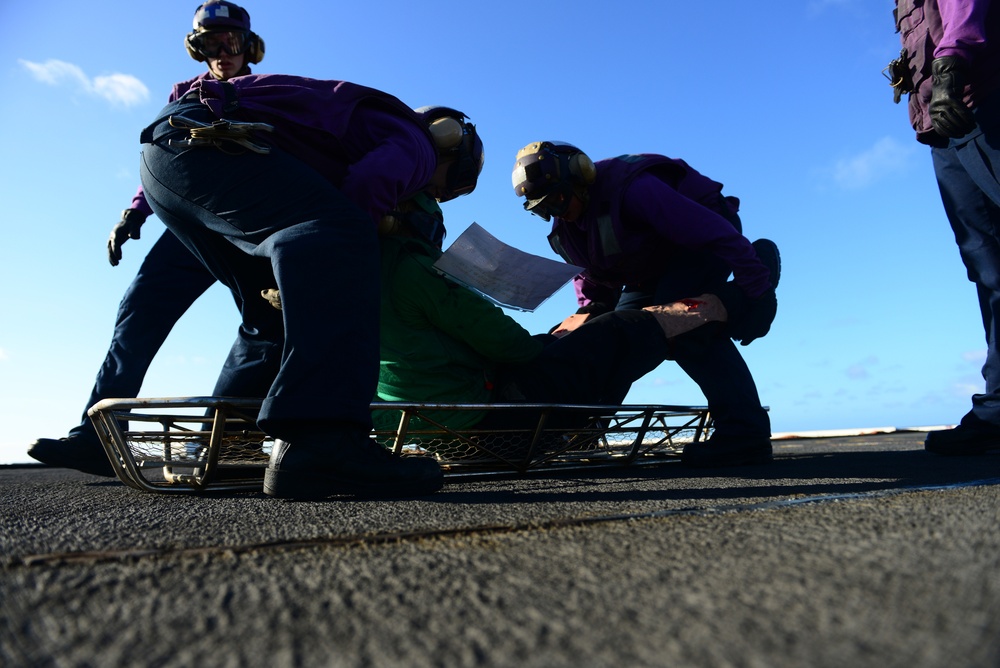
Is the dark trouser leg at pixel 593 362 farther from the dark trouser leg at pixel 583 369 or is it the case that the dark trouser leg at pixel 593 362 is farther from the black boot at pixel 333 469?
the black boot at pixel 333 469

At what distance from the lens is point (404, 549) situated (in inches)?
35.6

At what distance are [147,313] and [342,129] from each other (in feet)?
4.43

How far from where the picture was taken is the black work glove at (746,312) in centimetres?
271

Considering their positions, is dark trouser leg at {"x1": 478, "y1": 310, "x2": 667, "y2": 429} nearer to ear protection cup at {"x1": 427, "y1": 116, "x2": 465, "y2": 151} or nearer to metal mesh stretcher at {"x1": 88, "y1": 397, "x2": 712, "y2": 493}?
metal mesh stretcher at {"x1": 88, "y1": 397, "x2": 712, "y2": 493}

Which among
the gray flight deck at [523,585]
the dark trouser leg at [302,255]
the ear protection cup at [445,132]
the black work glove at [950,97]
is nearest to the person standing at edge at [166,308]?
the dark trouser leg at [302,255]

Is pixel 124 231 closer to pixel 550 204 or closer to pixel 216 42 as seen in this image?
pixel 216 42

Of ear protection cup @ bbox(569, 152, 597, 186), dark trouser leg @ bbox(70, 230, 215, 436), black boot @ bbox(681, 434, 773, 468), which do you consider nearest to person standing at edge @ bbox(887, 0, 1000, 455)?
black boot @ bbox(681, 434, 773, 468)

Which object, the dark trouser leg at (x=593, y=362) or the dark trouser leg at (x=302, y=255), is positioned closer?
the dark trouser leg at (x=302, y=255)

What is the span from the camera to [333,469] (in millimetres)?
1442

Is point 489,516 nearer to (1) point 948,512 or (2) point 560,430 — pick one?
(1) point 948,512

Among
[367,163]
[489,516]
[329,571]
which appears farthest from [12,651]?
[367,163]

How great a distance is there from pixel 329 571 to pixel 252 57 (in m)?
2.91

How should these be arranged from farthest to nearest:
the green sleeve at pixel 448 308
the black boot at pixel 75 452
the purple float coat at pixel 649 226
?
the purple float coat at pixel 649 226 → the black boot at pixel 75 452 → the green sleeve at pixel 448 308

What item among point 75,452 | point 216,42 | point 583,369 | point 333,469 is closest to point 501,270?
point 583,369
